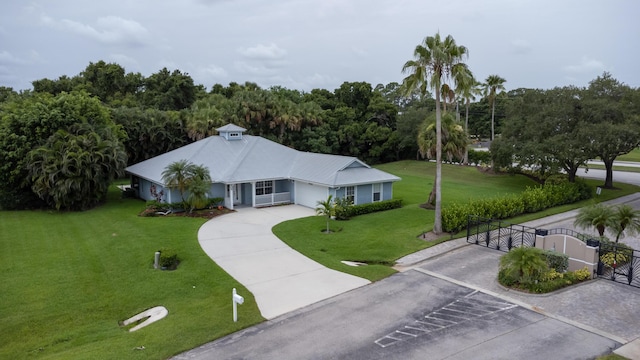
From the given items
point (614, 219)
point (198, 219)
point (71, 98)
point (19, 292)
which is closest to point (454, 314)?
point (614, 219)

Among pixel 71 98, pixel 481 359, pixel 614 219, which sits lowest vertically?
pixel 481 359

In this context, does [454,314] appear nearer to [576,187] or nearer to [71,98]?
[576,187]

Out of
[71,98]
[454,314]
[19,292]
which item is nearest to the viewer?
[454,314]

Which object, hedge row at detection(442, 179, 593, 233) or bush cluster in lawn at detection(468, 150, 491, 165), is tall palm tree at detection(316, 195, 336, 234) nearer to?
hedge row at detection(442, 179, 593, 233)

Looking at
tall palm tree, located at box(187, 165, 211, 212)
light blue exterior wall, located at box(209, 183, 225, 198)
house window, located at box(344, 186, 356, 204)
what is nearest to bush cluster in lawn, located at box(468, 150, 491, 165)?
house window, located at box(344, 186, 356, 204)

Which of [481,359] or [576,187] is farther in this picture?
[576,187]

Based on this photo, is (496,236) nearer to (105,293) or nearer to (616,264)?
(616,264)

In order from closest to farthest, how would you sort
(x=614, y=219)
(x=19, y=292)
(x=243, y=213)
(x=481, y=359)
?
(x=481, y=359)
(x=19, y=292)
(x=614, y=219)
(x=243, y=213)
